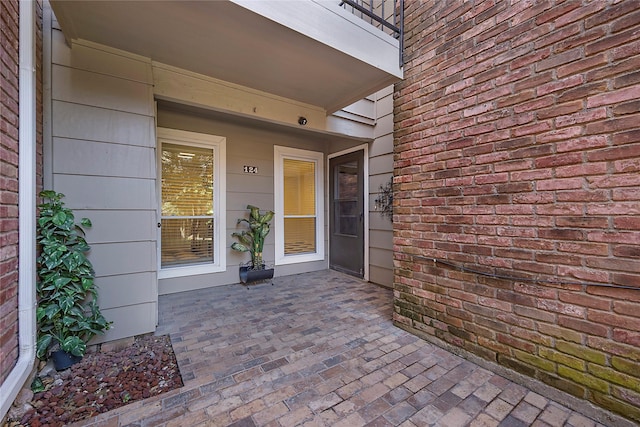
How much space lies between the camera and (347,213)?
4652 millimetres

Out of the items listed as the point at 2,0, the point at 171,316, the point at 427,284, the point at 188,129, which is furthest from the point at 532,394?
the point at 188,129

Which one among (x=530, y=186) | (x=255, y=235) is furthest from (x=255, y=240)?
(x=530, y=186)

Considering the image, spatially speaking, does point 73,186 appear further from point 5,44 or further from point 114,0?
point 114,0

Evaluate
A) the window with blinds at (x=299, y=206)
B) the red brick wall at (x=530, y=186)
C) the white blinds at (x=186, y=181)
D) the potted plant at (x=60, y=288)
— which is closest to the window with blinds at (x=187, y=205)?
the white blinds at (x=186, y=181)

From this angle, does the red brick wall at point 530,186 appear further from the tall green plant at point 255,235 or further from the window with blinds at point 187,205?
the window with blinds at point 187,205

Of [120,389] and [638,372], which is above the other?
[638,372]

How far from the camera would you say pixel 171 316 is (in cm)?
281

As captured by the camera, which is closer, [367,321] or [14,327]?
[14,327]

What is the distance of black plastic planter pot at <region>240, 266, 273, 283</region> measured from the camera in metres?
3.88

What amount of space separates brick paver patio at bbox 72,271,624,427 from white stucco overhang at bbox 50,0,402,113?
2.44 m

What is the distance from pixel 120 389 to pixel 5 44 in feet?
7.09

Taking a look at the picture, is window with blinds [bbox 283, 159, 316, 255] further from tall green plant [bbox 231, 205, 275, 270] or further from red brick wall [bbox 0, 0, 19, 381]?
red brick wall [bbox 0, 0, 19, 381]

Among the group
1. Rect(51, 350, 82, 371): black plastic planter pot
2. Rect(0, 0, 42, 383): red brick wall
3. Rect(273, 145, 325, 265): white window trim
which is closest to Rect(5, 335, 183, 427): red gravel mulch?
Rect(51, 350, 82, 371): black plastic planter pot

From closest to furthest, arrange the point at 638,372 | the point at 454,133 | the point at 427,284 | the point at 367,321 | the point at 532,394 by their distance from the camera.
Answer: the point at 638,372 → the point at 532,394 → the point at 454,133 → the point at 427,284 → the point at 367,321
